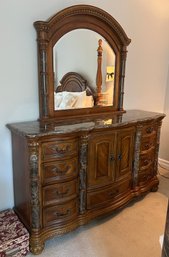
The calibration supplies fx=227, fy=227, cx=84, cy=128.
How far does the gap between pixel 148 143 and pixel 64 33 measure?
146 centimetres

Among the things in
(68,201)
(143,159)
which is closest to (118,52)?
(143,159)

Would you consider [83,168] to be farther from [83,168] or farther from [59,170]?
[59,170]

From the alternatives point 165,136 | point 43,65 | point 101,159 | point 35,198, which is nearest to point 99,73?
point 43,65

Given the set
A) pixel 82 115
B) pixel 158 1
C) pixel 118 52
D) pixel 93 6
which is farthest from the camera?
pixel 158 1

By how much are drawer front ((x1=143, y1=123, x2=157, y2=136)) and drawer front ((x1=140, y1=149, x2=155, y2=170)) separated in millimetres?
230

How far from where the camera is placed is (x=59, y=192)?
184 centimetres

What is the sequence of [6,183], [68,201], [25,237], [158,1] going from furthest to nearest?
[158,1], [6,183], [68,201], [25,237]

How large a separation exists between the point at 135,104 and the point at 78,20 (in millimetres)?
1330

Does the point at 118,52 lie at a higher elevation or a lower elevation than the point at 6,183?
higher

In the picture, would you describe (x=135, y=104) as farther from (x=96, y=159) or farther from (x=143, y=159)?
(x=96, y=159)

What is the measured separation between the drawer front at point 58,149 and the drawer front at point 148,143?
963mm

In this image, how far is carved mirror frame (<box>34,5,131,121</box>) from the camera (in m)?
1.94

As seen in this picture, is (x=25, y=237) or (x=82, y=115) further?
(x=82, y=115)

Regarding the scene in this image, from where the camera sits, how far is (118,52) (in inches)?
99.7
